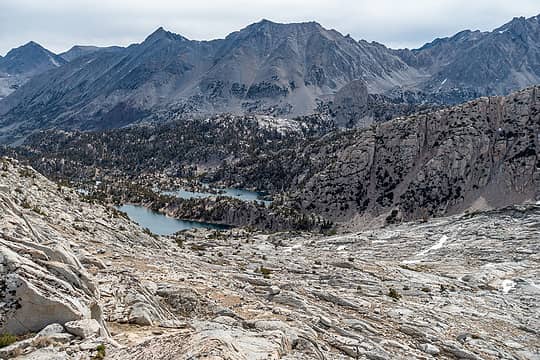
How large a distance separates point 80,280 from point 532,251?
60406 mm

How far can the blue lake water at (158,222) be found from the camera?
14262 centimetres

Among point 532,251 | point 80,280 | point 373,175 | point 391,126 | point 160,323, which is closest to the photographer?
point 80,280

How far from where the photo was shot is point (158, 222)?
15312cm

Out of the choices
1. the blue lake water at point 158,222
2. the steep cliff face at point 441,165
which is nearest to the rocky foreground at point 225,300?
the steep cliff face at point 441,165

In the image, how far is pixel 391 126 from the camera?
159250 mm

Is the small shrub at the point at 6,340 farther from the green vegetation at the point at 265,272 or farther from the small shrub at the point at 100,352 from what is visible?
the green vegetation at the point at 265,272

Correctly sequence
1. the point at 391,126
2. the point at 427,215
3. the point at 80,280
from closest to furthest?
the point at 80,280
the point at 427,215
the point at 391,126

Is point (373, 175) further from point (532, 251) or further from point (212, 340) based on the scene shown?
point (212, 340)

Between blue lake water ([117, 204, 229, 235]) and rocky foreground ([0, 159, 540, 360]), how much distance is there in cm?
8875

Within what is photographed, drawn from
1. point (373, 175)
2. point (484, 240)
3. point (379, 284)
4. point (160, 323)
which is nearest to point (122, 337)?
point (160, 323)

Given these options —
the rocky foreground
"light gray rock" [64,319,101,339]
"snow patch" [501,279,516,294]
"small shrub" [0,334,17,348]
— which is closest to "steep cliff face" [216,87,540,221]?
the rocky foreground

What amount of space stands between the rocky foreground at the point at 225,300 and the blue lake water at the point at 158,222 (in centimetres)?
8875

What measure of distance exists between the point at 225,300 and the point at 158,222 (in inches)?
5238

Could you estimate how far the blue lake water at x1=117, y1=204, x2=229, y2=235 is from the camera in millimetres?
142625
